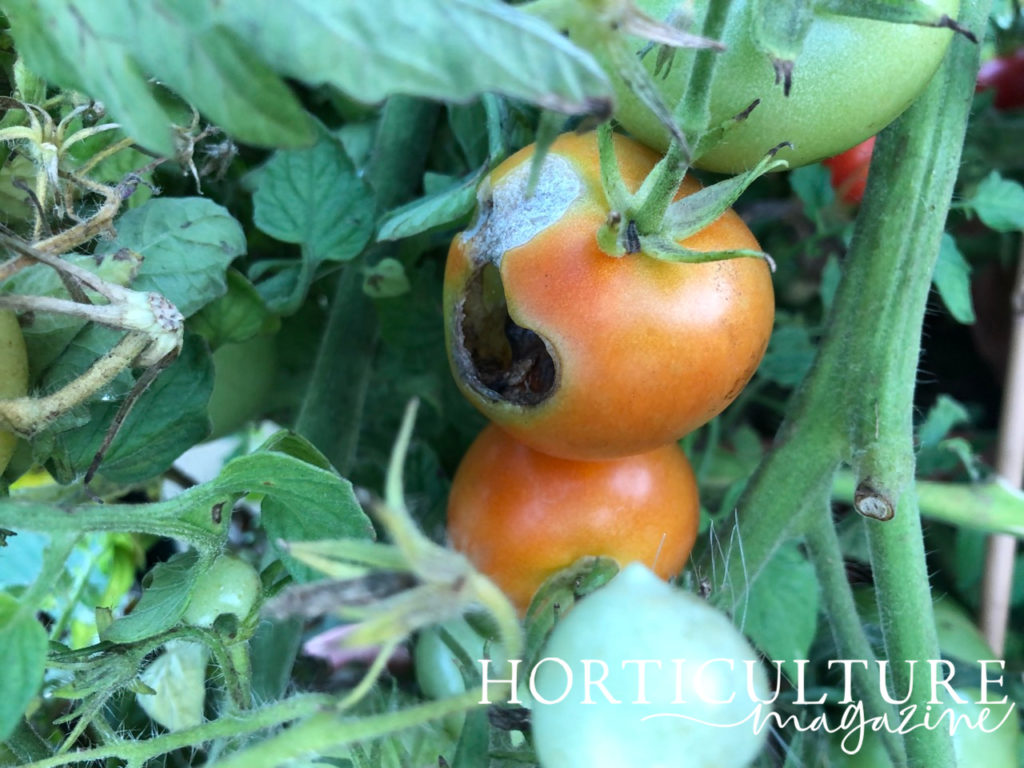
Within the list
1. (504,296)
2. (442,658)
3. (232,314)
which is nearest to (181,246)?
(232,314)

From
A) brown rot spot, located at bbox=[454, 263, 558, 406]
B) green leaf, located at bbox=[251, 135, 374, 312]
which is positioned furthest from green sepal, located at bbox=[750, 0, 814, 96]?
green leaf, located at bbox=[251, 135, 374, 312]

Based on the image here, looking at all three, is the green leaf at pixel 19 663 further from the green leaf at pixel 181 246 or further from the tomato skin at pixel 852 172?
the tomato skin at pixel 852 172

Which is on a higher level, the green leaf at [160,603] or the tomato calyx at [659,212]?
the tomato calyx at [659,212]

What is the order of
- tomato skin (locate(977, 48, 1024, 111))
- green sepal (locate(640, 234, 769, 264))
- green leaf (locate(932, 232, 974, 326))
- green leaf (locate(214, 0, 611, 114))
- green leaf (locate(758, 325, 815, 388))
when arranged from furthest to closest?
tomato skin (locate(977, 48, 1024, 111)), green leaf (locate(758, 325, 815, 388)), green leaf (locate(932, 232, 974, 326)), green sepal (locate(640, 234, 769, 264)), green leaf (locate(214, 0, 611, 114))

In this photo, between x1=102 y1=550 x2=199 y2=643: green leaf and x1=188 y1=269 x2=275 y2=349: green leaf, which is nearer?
x1=102 y1=550 x2=199 y2=643: green leaf

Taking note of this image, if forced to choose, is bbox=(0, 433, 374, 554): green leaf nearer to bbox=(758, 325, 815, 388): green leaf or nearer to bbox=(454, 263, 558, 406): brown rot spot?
bbox=(454, 263, 558, 406): brown rot spot

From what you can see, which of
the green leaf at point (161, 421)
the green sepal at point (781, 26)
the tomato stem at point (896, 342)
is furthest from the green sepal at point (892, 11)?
the green leaf at point (161, 421)
